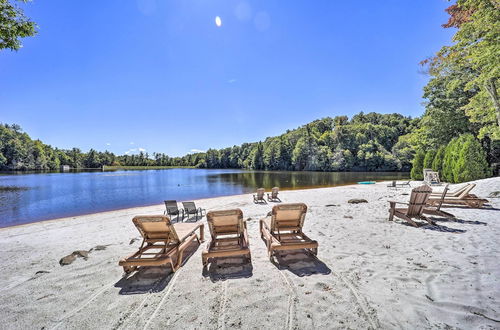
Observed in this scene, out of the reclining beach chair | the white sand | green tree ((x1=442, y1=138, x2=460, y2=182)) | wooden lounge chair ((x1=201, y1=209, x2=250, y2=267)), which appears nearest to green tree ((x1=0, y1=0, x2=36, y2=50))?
the white sand

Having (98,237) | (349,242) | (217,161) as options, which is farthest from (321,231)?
(217,161)

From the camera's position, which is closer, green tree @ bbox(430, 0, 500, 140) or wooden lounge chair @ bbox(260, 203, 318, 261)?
wooden lounge chair @ bbox(260, 203, 318, 261)

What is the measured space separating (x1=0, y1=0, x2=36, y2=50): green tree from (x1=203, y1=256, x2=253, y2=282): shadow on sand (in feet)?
25.5

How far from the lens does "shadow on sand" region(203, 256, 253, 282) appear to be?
11.6ft

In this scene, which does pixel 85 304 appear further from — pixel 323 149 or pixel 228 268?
pixel 323 149

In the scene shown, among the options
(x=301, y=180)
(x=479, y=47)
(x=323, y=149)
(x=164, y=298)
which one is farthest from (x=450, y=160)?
(x=323, y=149)

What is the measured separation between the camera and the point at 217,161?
13512 cm

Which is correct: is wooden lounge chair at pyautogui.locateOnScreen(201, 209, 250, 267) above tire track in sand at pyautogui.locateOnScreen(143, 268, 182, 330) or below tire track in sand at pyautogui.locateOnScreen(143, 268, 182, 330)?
above

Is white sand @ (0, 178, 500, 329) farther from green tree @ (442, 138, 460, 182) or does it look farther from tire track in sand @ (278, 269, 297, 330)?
green tree @ (442, 138, 460, 182)

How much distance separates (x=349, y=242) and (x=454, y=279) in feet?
6.49

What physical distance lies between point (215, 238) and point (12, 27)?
766 centimetres

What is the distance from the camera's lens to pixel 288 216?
447 cm

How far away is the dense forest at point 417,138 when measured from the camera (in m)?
9.92

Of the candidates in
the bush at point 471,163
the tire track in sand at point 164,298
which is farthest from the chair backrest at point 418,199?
the bush at point 471,163
